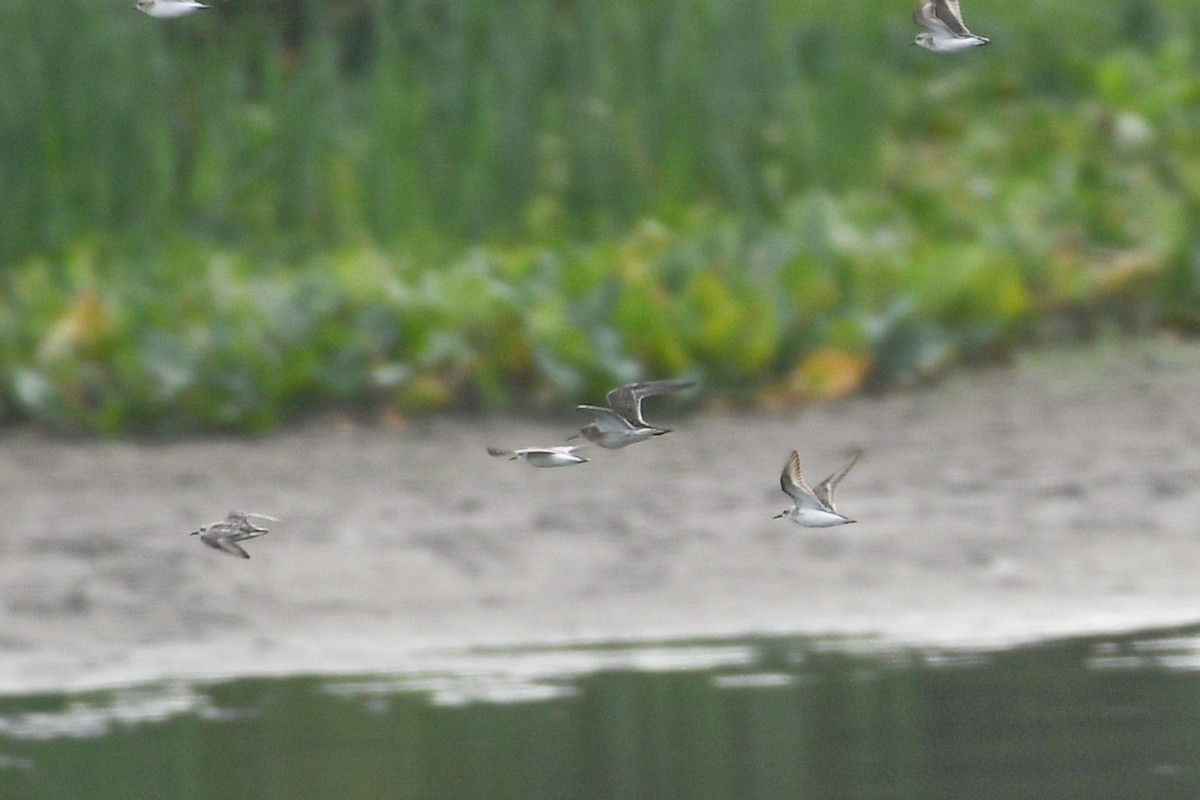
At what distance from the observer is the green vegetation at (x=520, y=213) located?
8414 mm

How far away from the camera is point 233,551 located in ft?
16.0

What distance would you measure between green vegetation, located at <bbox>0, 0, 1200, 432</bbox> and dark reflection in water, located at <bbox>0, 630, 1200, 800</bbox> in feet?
7.45

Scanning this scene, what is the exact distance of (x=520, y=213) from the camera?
9.11 metres

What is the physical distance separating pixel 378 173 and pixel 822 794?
4691mm

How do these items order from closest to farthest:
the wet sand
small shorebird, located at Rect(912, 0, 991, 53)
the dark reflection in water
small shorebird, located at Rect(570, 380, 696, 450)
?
small shorebird, located at Rect(570, 380, 696, 450) → small shorebird, located at Rect(912, 0, 991, 53) → the dark reflection in water → the wet sand

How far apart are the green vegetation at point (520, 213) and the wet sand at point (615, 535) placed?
20 cm

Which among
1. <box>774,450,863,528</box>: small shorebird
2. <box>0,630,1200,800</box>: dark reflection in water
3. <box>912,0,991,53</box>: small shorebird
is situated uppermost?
<box>912,0,991,53</box>: small shorebird

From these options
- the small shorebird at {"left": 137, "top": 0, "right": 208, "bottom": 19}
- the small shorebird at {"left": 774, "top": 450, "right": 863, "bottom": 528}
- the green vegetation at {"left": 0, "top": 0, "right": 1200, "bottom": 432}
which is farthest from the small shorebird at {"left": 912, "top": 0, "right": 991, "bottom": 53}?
the green vegetation at {"left": 0, "top": 0, "right": 1200, "bottom": 432}

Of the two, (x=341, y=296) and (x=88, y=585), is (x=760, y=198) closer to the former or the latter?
(x=341, y=296)

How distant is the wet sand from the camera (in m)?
6.60

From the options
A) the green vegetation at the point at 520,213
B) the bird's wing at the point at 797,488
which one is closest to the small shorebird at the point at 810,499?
the bird's wing at the point at 797,488

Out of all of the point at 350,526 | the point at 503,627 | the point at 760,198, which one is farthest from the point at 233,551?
the point at 760,198

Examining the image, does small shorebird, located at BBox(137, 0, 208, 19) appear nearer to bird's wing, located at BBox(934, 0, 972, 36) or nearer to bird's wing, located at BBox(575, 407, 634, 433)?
bird's wing, located at BBox(575, 407, 634, 433)

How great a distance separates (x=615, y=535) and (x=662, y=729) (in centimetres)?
204
